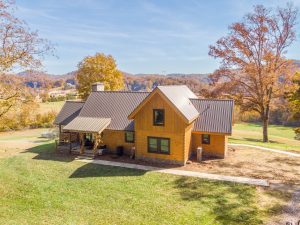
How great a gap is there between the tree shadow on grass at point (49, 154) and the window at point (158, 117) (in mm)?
8434

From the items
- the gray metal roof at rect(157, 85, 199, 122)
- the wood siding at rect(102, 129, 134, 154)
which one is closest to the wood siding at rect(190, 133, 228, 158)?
the gray metal roof at rect(157, 85, 199, 122)

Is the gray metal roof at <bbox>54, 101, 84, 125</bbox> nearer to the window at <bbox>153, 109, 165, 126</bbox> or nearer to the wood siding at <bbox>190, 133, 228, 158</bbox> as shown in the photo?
the window at <bbox>153, 109, 165, 126</bbox>

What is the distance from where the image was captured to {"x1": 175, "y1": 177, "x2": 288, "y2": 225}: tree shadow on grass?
484 inches

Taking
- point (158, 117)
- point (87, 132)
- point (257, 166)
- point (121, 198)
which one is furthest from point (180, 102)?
point (121, 198)

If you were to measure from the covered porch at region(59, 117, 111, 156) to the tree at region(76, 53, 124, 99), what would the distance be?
1563 centimetres

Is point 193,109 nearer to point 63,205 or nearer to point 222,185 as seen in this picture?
point 222,185

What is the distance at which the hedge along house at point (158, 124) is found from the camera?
20.0 m

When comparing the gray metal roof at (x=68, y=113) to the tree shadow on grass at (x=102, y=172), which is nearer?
the tree shadow on grass at (x=102, y=172)

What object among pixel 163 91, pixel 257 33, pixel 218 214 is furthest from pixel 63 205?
pixel 257 33

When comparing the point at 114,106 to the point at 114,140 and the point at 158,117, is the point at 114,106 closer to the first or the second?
the point at 114,140

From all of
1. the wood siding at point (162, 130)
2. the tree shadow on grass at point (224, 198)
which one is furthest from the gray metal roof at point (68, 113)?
the tree shadow on grass at point (224, 198)

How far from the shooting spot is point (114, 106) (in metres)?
24.9

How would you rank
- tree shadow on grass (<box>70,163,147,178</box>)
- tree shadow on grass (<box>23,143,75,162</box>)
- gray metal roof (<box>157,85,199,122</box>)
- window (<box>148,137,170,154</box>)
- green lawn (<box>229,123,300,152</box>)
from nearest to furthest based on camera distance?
tree shadow on grass (<box>70,163,147,178</box>) → gray metal roof (<box>157,85,199,122</box>) → window (<box>148,137,170,154</box>) → tree shadow on grass (<box>23,143,75,162</box>) → green lawn (<box>229,123,300,152</box>)

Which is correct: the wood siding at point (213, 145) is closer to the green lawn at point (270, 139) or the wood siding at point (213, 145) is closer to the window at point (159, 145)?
the window at point (159, 145)
